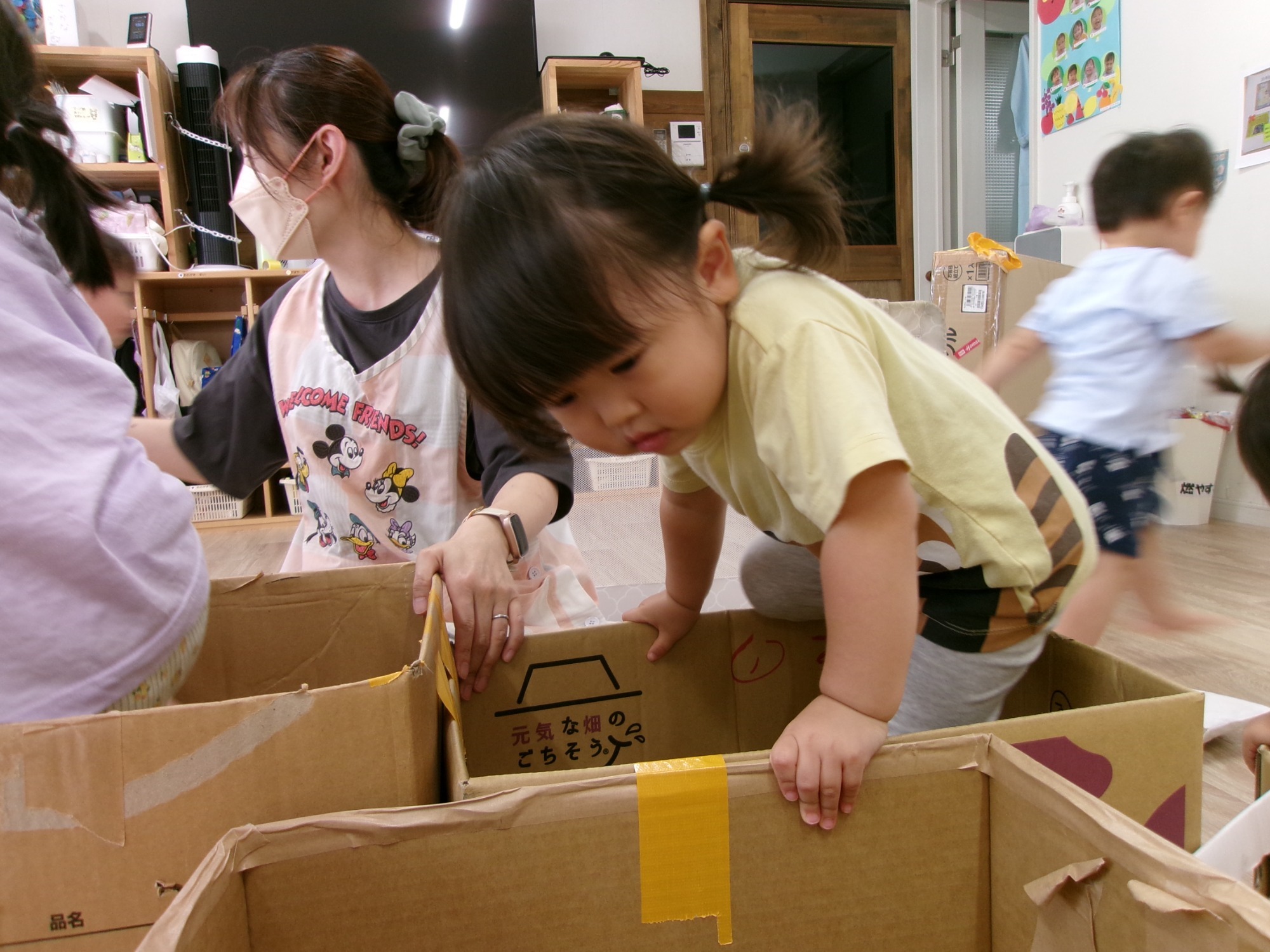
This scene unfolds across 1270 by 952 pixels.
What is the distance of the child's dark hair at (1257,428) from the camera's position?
2.38ft

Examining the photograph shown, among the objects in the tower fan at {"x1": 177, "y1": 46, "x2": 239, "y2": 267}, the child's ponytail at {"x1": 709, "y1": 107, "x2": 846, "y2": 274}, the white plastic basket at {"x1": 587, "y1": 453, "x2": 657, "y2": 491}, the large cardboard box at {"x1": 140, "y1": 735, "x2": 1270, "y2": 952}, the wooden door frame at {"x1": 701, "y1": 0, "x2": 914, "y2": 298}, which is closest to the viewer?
the large cardboard box at {"x1": 140, "y1": 735, "x2": 1270, "y2": 952}

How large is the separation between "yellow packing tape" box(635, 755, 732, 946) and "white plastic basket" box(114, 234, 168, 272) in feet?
10.6

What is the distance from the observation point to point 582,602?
918 mm

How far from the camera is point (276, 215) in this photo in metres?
0.94

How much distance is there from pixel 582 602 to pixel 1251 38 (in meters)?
2.55

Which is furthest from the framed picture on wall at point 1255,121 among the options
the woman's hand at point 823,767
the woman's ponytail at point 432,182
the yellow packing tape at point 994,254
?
the woman's hand at point 823,767

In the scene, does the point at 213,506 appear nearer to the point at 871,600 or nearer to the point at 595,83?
the point at 595,83

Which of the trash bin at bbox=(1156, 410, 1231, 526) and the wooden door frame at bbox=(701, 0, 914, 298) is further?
the wooden door frame at bbox=(701, 0, 914, 298)

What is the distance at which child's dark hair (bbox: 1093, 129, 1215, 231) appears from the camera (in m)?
1.41

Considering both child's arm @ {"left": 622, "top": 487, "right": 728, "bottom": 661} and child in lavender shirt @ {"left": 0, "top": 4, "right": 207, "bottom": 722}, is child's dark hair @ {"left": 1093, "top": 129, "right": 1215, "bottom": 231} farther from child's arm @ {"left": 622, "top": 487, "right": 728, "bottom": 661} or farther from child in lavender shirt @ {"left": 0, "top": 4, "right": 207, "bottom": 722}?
child in lavender shirt @ {"left": 0, "top": 4, "right": 207, "bottom": 722}

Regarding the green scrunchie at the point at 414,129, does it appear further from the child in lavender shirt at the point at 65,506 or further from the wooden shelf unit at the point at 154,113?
the wooden shelf unit at the point at 154,113

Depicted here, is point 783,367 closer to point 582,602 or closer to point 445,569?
point 445,569

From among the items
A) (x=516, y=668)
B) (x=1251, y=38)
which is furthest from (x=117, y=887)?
(x=1251, y=38)

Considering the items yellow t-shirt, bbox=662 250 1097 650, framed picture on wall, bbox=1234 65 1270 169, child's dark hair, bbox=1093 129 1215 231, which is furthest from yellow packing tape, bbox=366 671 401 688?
framed picture on wall, bbox=1234 65 1270 169
